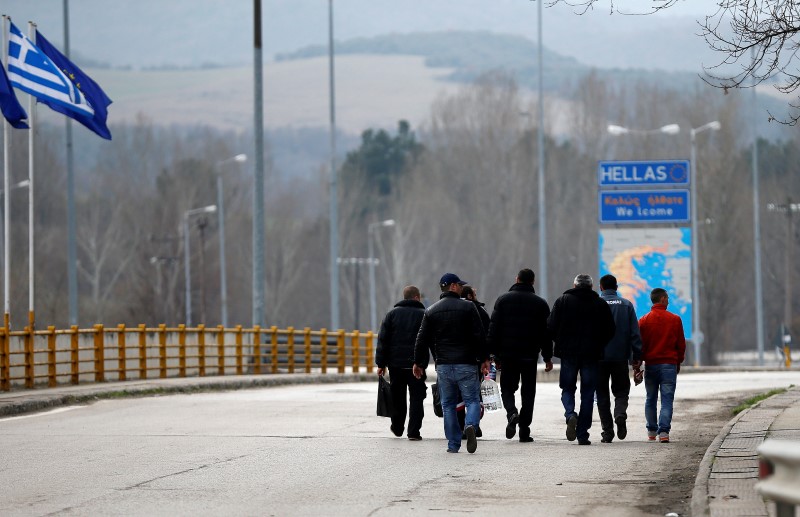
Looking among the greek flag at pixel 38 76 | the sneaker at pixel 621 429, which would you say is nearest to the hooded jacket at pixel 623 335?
the sneaker at pixel 621 429

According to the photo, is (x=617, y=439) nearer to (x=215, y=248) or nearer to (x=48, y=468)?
(x=48, y=468)

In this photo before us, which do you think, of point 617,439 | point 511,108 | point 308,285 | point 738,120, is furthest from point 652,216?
point 308,285

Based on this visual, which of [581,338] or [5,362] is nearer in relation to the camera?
[581,338]

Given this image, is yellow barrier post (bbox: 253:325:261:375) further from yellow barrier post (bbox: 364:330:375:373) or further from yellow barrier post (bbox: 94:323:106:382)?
yellow barrier post (bbox: 94:323:106:382)


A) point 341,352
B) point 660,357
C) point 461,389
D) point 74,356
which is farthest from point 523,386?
point 341,352

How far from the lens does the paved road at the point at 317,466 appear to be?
11.6 metres

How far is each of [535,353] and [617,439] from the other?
1.37 m

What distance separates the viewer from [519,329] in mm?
17344

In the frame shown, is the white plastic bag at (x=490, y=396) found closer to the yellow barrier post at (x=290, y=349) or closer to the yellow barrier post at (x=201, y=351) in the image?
the yellow barrier post at (x=201, y=351)

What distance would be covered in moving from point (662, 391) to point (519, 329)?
169 cm

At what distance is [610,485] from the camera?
12.8 m

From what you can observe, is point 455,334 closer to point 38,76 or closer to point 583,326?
point 583,326

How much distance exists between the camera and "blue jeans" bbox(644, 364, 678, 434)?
17.0 metres

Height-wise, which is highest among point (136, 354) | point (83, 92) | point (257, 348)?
point (83, 92)
